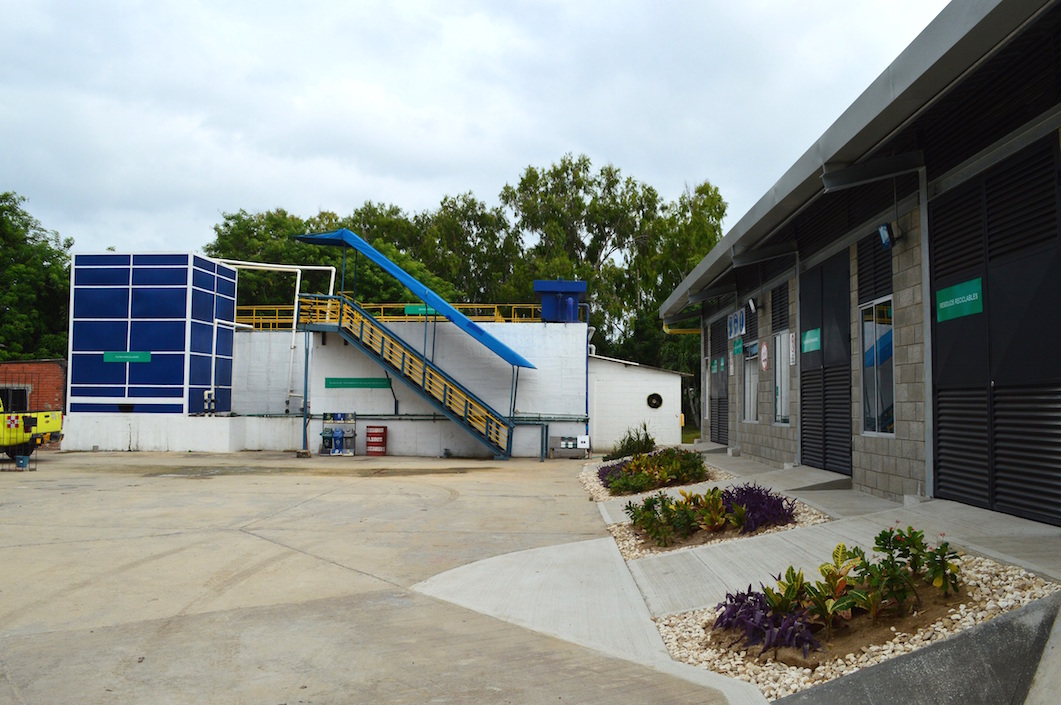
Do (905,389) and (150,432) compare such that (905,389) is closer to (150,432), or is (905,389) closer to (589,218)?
(150,432)

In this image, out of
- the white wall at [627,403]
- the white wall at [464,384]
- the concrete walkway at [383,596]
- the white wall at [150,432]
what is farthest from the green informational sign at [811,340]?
the white wall at [150,432]

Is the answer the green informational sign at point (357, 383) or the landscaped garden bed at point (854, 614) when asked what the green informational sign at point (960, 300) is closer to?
the landscaped garden bed at point (854, 614)

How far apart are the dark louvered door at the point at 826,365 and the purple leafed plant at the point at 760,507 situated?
8.37ft

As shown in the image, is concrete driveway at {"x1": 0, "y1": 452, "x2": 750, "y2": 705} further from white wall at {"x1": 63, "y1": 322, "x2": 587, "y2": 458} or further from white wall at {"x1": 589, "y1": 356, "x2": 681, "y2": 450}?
white wall at {"x1": 589, "y1": 356, "x2": 681, "y2": 450}

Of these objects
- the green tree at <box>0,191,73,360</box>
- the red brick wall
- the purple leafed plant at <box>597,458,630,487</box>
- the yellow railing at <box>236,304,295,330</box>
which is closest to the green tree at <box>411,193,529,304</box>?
the yellow railing at <box>236,304,295,330</box>

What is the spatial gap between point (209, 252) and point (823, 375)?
40.5 meters

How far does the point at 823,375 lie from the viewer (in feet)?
44.5

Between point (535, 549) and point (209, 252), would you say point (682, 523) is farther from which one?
point (209, 252)

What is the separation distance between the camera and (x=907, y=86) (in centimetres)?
745

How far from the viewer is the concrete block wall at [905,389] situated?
9828mm

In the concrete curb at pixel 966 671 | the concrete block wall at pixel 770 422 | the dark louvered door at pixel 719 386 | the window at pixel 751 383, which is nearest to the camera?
the concrete curb at pixel 966 671

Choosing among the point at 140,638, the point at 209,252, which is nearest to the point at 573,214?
the point at 209,252

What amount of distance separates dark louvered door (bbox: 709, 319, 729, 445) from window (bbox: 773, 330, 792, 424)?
6056 mm

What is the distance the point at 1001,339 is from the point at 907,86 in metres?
2.68
